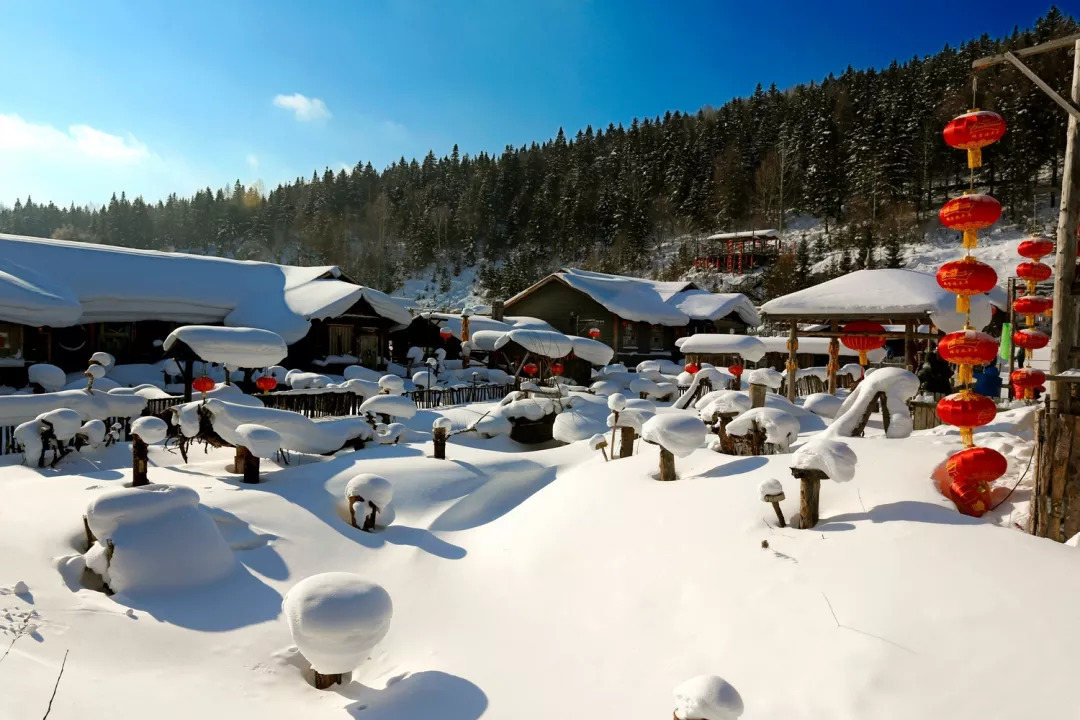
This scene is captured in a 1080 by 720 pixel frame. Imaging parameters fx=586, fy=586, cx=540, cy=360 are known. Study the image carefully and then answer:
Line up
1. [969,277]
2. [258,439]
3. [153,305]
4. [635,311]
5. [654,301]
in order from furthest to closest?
1. [654,301]
2. [635,311]
3. [153,305]
4. [258,439]
5. [969,277]

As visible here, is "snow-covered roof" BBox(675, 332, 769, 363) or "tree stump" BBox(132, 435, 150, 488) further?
"snow-covered roof" BBox(675, 332, 769, 363)

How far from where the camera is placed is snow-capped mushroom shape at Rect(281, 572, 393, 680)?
4.62 m

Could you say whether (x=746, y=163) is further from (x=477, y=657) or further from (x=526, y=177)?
(x=477, y=657)

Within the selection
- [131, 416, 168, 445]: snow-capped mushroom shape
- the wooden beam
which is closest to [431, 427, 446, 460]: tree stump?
[131, 416, 168, 445]: snow-capped mushroom shape

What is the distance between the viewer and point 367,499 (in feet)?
27.9

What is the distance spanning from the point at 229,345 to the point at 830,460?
9.82 meters

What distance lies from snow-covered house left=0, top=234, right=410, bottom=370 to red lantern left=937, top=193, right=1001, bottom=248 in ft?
72.9

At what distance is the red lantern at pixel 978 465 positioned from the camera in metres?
5.21

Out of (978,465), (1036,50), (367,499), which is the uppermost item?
(1036,50)

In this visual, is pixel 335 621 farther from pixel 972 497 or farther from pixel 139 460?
pixel 139 460

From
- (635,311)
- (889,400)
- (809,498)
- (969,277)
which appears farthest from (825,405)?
(635,311)

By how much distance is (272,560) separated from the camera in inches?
284

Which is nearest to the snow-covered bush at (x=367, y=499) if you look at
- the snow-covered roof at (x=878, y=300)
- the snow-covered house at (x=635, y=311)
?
the snow-covered roof at (x=878, y=300)

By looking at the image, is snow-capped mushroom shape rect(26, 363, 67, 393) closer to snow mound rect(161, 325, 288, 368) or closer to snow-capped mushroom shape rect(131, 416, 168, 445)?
snow mound rect(161, 325, 288, 368)
